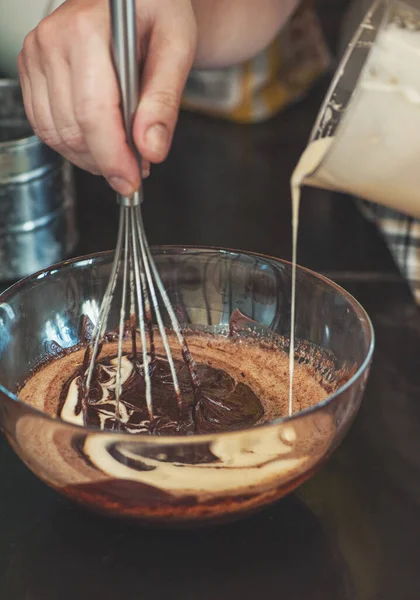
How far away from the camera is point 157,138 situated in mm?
628

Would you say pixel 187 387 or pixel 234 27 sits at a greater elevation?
pixel 234 27

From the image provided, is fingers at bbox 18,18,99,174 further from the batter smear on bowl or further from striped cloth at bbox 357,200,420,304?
striped cloth at bbox 357,200,420,304

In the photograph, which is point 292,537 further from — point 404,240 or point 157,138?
point 404,240

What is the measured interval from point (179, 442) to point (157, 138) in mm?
248

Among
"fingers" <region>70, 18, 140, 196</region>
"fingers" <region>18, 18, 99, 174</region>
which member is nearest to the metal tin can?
"fingers" <region>18, 18, 99, 174</region>

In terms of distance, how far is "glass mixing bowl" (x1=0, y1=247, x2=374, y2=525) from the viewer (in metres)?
0.50

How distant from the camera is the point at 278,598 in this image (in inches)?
21.5

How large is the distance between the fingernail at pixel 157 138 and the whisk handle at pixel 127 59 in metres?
0.02

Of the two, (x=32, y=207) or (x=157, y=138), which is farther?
(x=32, y=207)

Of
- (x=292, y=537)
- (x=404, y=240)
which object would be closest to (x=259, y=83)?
(x=404, y=240)

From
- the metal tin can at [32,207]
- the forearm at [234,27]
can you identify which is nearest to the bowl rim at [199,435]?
the metal tin can at [32,207]

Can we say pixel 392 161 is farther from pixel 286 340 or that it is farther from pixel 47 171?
pixel 47 171

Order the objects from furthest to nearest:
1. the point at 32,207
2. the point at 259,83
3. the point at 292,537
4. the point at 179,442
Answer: the point at 259,83, the point at 32,207, the point at 292,537, the point at 179,442

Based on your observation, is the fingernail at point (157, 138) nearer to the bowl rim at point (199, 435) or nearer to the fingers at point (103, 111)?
the fingers at point (103, 111)
